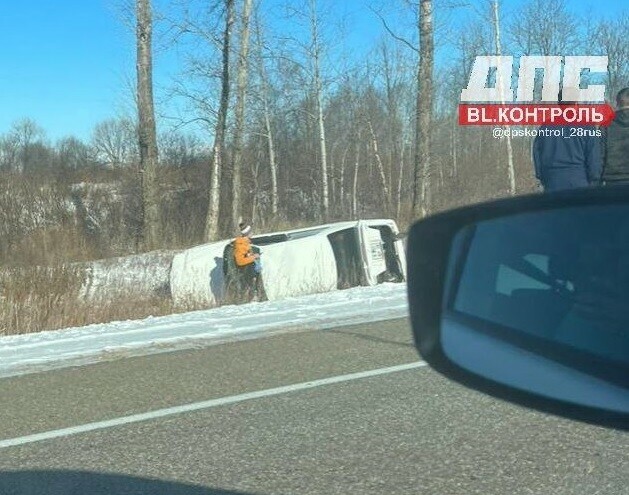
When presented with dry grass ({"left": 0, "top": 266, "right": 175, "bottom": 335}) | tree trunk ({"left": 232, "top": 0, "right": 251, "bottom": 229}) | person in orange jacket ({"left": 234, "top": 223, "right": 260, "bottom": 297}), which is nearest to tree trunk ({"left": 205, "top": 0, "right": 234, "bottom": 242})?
tree trunk ({"left": 232, "top": 0, "right": 251, "bottom": 229})

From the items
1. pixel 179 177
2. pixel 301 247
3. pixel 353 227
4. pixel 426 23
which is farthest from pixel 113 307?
pixel 179 177

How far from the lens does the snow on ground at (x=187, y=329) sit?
9.23 m

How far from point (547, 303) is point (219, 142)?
23319 mm

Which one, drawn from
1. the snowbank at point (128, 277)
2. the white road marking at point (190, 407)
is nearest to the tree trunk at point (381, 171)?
the snowbank at point (128, 277)

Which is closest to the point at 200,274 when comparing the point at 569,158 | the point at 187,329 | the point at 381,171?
the point at 187,329

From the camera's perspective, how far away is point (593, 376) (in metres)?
2.06

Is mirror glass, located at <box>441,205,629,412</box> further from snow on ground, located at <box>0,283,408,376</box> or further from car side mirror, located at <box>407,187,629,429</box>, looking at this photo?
snow on ground, located at <box>0,283,408,376</box>

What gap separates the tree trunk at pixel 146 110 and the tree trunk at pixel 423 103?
6.01 metres

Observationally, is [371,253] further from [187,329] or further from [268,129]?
[268,129]

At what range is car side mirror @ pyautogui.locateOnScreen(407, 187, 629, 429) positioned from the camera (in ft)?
6.88

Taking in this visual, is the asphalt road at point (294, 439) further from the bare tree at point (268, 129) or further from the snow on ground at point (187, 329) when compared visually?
the bare tree at point (268, 129)

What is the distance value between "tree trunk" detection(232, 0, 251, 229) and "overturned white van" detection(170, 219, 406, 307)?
7.56 m

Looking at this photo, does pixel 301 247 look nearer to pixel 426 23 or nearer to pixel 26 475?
pixel 426 23

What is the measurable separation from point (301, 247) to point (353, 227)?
106cm
